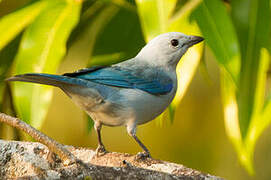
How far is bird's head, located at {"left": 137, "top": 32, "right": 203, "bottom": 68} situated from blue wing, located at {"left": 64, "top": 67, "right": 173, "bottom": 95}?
0.59 ft

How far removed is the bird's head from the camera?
9.56 feet

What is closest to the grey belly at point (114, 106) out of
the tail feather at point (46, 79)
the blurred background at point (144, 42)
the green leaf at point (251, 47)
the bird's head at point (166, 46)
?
the tail feather at point (46, 79)

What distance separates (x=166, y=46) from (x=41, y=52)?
779 mm

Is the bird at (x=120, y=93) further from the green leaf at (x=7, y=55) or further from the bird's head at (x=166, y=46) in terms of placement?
the green leaf at (x=7, y=55)

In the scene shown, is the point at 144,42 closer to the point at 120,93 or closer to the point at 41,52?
the point at 41,52

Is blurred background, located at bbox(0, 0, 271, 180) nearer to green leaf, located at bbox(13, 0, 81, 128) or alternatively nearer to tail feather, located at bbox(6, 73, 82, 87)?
green leaf, located at bbox(13, 0, 81, 128)

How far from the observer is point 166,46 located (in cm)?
292

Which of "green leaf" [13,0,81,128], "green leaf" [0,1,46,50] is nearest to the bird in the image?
"green leaf" [13,0,81,128]

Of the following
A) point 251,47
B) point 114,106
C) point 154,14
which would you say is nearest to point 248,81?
point 251,47

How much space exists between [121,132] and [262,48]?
2.54 meters

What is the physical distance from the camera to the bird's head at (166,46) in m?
2.91

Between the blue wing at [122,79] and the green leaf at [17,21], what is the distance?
0.95 metres

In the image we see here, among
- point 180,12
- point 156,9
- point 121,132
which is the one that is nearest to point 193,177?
point 156,9

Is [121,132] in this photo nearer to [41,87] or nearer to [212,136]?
[212,136]
